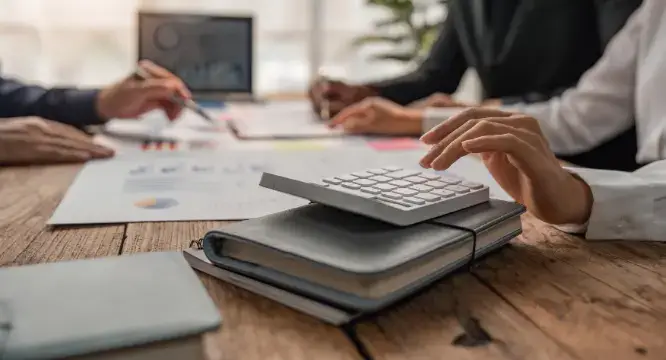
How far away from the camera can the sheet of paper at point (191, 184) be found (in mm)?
729

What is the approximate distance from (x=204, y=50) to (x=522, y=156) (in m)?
1.40

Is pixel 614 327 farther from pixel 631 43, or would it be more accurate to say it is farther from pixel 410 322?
pixel 631 43

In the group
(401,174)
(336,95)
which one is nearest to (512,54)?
(336,95)

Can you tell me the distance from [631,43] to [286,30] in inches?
77.7

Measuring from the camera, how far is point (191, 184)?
87cm

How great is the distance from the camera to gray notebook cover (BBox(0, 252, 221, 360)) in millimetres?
346

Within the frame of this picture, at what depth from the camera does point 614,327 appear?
1.49 feet

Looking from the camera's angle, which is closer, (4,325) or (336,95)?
(4,325)

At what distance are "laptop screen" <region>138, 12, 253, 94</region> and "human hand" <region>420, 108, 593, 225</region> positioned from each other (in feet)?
4.27

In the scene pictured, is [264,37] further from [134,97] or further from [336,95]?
[134,97]

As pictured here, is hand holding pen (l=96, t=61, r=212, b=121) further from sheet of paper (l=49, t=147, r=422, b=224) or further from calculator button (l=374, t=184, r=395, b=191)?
calculator button (l=374, t=184, r=395, b=191)

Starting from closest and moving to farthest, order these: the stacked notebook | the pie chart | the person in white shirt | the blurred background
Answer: the stacked notebook < the person in white shirt < the pie chart < the blurred background

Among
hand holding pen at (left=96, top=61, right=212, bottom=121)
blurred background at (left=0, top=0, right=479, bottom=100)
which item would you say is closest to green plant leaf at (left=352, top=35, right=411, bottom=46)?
blurred background at (left=0, top=0, right=479, bottom=100)

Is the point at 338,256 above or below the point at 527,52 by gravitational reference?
below
